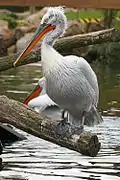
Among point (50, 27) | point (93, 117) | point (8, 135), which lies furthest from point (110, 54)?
point (50, 27)

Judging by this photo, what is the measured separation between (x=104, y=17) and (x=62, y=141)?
2898 cm

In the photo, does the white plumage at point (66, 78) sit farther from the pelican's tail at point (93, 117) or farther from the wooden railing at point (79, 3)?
the wooden railing at point (79, 3)

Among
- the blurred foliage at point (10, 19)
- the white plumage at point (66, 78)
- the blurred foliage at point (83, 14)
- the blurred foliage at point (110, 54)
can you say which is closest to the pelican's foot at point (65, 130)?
the white plumage at point (66, 78)

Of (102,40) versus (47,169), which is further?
(102,40)

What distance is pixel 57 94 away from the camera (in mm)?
8172

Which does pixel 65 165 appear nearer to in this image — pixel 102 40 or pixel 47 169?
pixel 47 169

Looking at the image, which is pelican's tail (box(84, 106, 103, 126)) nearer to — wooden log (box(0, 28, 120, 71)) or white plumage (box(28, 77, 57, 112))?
wooden log (box(0, 28, 120, 71))

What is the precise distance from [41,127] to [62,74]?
989 mm

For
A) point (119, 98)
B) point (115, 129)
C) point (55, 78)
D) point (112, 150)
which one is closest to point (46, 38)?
point (55, 78)

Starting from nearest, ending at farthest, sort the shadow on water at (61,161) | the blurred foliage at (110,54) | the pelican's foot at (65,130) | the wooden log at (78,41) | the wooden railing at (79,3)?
the pelican's foot at (65,130), the shadow on water at (61,161), the wooden log at (78,41), the wooden railing at (79,3), the blurred foliage at (110,54)

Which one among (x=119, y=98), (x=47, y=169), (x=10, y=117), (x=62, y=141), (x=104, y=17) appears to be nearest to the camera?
(x=62, y=141)

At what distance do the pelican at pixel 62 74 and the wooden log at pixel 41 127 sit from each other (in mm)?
622

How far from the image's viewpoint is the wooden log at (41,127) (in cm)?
695

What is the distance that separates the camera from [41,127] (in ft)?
24.2
